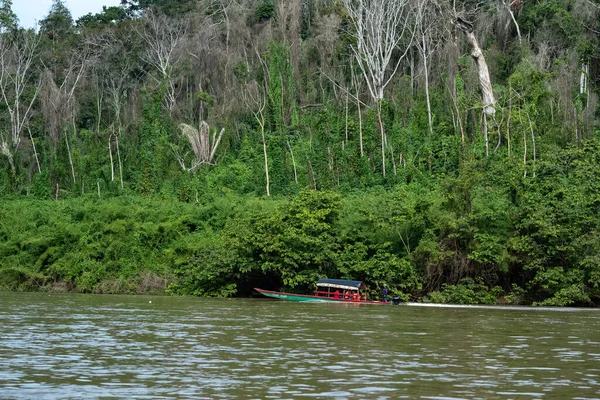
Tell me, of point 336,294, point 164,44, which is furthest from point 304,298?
point 164,44

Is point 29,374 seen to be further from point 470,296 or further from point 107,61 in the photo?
point 107,61

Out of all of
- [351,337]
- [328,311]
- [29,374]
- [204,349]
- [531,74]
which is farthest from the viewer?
[531,74]

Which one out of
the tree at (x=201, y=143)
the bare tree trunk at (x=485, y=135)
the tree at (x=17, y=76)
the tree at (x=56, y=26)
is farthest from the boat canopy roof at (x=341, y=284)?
the tree at (x=56, y=26)

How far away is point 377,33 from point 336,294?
2054 cm

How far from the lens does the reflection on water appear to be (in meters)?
16.2

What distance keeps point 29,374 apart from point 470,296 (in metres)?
22.8

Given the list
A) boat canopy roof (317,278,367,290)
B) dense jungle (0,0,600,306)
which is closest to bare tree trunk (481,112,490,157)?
dense jungle (0,0,600,306)

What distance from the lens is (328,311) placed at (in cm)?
3294

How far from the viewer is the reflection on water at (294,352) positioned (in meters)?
16.2

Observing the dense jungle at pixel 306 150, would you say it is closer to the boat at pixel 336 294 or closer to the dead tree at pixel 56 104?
the dead tree at pixel 56 104

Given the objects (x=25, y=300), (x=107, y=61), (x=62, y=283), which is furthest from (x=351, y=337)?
(x=107, y=61)

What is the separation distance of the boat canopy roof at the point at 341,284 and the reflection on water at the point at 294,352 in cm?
354

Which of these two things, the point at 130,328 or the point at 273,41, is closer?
the point at 130,328

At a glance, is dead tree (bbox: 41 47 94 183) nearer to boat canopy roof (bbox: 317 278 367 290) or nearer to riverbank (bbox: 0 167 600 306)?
riverbank (bbox: 0 167 600 306)
